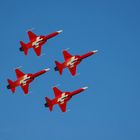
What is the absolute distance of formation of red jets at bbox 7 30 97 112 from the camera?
378 feet

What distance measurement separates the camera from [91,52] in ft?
380

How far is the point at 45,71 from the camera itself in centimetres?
11375

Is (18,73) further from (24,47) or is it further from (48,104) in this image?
(48,104)

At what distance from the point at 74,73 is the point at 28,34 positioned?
13.9m

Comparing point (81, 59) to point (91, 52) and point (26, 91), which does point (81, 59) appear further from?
point (26, 91)

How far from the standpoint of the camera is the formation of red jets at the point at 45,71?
115m

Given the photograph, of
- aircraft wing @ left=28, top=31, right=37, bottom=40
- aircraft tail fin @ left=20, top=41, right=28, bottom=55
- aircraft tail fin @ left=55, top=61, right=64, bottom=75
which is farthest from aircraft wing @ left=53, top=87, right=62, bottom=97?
aircraft wing @ left=28, top=31, right=37, bottom=40

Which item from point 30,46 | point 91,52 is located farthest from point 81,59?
point 30,46

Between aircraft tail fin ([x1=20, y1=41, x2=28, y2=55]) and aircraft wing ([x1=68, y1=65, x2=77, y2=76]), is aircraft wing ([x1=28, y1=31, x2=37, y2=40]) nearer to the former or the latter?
aircraft tail fin ([x1=20, y1=41, x2=28, y2=55])

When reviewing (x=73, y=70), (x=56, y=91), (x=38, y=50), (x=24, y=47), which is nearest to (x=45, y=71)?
(x=38, y=50)

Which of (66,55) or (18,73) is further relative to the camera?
(66,55)

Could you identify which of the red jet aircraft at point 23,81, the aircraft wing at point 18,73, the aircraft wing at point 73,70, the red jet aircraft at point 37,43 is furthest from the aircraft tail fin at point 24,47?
the aircraft wing at point 73,70

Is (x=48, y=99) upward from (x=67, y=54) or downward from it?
downward

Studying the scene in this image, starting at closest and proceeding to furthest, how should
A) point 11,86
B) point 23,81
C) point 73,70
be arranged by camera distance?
point 11,86 → point 23,81 → point 73,70
